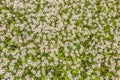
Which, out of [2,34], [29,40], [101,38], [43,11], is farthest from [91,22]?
[2,34]

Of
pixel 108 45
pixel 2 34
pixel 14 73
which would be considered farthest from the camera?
pixel 108 45

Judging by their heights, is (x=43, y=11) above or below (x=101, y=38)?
above

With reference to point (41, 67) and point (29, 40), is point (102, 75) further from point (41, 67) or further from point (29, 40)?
point (29, 40)

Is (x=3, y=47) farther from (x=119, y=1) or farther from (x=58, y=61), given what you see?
(x=119, y=1)

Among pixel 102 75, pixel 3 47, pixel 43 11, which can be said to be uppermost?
pixel 43 11

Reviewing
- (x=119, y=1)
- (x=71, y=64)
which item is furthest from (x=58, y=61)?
(x=119, y=1)

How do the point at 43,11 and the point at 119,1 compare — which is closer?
the point at 43,11

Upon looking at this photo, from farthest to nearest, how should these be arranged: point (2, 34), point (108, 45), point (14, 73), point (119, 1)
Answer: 1. point (119, 1)
2. point (108, 45)
3. point (2, 34)
4. point (14, 73)
